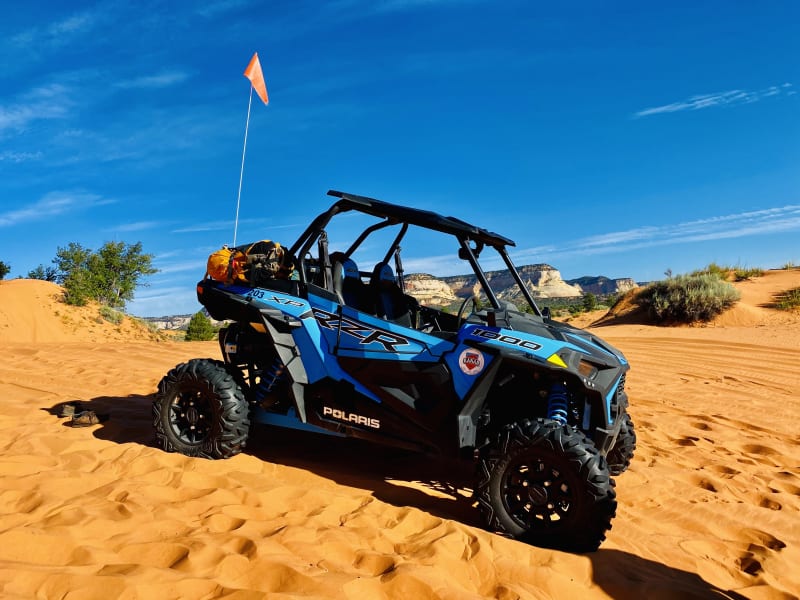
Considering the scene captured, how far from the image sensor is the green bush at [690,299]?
732 inches

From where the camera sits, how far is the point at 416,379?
4.17 meters

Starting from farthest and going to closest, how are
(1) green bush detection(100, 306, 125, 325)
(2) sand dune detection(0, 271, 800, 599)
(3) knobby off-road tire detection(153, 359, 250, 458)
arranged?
(1) green bush detection(100, 306, 125, 325) < (3) knobby off-road tire detection(153, 359, 250, 458) < (2) sand dune detection(0, 271, 800, 599)

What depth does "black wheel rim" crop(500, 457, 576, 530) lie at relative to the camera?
11.6 ft

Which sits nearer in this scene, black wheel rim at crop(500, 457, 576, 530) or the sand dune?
the sand dune

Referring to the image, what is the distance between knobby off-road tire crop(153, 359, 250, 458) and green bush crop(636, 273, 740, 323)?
58.7 feet

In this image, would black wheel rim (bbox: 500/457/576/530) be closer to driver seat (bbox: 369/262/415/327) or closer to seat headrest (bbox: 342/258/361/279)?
driver seat (bbox: 369/262/415/327)

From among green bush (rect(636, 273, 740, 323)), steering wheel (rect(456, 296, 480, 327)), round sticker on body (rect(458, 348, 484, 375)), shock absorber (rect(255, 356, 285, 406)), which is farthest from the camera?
green bush (rect(636, 273, 740, 323))

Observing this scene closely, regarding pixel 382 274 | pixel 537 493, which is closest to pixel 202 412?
pixel 382 274

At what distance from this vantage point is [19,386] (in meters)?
7.98

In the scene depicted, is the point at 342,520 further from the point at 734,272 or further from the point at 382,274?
the point at 734,272

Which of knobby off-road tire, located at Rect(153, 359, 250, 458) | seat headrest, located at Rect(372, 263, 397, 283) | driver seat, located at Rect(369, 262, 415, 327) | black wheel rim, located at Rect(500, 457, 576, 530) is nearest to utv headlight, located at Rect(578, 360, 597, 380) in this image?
black wheel rim, located at Rect(500, 457, 576, 530)

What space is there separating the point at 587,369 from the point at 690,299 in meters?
17.2

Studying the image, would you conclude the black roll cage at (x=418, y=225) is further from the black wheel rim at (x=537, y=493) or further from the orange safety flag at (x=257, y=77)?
the orange safety flag at (x=257, y=77)

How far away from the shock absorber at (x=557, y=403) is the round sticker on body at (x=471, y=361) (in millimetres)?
583
